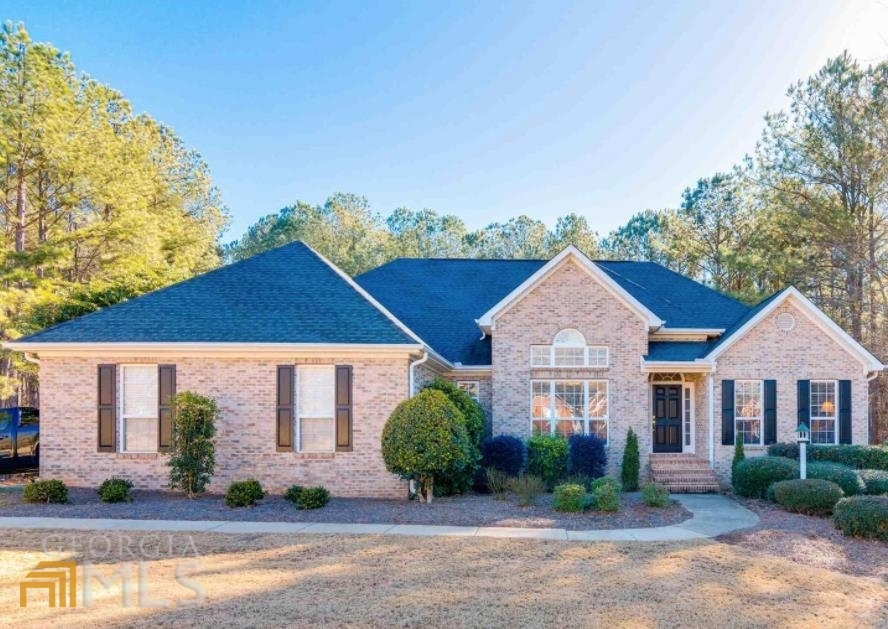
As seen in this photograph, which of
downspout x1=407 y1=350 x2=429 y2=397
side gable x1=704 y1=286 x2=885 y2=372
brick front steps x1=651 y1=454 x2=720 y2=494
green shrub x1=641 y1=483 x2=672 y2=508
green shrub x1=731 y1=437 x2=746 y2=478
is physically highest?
side gable x1=704 y1=286 x2=885 y2=372

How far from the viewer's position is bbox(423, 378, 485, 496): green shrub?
43.9 feet

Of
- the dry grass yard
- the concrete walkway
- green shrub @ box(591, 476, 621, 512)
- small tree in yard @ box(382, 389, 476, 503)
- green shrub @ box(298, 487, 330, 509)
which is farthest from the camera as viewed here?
small tree in yard @ box(382, 389, 476, 503)

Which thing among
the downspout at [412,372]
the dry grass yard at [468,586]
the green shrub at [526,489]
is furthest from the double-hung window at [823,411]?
the downspout at [412,372]

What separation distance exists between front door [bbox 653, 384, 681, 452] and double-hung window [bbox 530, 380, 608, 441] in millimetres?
2300

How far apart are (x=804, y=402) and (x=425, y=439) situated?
36.0ft

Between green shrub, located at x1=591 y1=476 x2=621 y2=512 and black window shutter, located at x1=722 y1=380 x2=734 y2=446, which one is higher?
black window shutter, located at x1=722 y1=380 x2=734 y2=446

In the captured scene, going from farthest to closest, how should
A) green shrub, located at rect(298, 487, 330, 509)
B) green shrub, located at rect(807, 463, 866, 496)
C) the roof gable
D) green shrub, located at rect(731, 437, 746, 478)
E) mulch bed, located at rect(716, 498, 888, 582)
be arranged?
green shrub, located at rect(731, 437, 746, 478), the roof gable, green shrub, located at rect(807, 463, 866, 496), green shrub, located at rect(298, 487, 330, 509), mulch bed, located at rect(716, 498, 888, 582)

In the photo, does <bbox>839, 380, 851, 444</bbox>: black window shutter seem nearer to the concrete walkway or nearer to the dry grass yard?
the concrete walkway

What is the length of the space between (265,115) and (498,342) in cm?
1661

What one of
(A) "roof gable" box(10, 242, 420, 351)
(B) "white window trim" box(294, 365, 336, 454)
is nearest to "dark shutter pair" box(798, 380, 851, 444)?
(A) "roof gable" box(10, 242, 420, 351)

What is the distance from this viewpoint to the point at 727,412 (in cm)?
1589

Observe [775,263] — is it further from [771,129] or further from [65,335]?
[65,335]

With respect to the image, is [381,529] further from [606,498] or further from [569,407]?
[569,407]

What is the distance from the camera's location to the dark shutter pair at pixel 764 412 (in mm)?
15852
